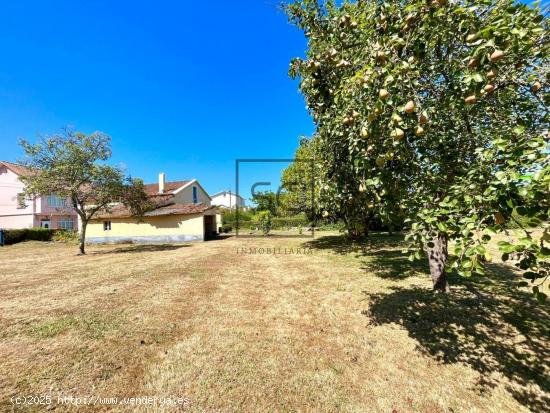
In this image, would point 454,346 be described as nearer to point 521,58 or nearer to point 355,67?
point 521,58

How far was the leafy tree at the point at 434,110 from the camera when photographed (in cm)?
227

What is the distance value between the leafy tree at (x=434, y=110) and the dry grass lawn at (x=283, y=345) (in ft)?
7.36

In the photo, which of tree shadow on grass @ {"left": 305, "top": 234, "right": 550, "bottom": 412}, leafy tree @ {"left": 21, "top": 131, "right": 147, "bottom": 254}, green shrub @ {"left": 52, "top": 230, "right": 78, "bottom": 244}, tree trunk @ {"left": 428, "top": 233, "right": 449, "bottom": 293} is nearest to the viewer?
tree shadow on grass @ {"left": 305, "top": 234, "right": 550, "bottom": 412}

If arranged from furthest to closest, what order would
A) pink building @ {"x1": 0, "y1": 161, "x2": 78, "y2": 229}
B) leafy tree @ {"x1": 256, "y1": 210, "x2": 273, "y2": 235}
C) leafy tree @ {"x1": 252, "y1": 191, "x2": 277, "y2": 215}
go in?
leafy tree @ {"x1": 252, "y1": 191, "x2": 277, "y2": 215}, pink building @ {"x1": 0, "y1": 161, "x2": 78, "y2": 229}, leafy tree @ {"x1": 256, "y1": 210, "x2": 273, "y2": 235}

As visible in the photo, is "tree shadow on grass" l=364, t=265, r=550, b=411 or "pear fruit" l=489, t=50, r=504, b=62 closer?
"pear fruit" l=489, t=50, r=504, b=62

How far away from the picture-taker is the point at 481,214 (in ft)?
8.04

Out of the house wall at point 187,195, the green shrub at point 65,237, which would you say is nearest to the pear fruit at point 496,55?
the house wall at point 187,195

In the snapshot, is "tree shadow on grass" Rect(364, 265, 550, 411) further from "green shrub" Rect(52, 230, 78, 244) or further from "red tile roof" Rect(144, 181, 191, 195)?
"green shrub" Rect(52, 230, 78, 244)

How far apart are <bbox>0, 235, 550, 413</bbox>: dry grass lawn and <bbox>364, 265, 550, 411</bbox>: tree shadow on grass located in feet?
0.08

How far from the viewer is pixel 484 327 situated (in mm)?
5020

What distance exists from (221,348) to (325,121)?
4239mm

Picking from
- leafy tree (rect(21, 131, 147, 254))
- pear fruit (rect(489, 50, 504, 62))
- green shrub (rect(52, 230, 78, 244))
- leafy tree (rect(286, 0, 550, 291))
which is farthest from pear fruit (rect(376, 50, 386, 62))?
green shrub (rect(52, 230, 78, 244))

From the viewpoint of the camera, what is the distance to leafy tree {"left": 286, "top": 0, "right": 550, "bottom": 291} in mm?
2273

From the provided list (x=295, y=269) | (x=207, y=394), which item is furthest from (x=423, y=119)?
(x=295, y=269)
